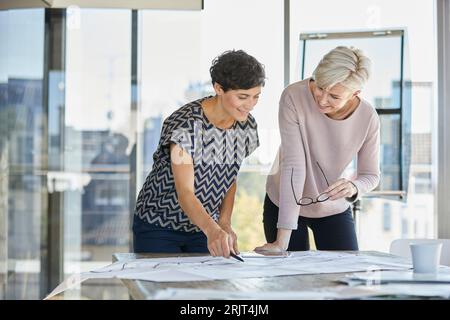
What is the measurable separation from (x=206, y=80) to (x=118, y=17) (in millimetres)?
709

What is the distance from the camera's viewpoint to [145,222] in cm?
215

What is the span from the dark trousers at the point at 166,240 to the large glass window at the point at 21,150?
2466 mm

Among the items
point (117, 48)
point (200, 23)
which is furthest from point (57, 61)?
point (200, 23)

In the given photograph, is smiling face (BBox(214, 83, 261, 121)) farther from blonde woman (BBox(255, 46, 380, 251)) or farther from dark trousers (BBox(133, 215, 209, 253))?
dark trousers (BBox(133, 215, 209, 253))

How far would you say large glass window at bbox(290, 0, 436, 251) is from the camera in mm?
4375

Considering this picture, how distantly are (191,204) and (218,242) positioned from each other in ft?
0.63

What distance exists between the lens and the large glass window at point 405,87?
4.38 m

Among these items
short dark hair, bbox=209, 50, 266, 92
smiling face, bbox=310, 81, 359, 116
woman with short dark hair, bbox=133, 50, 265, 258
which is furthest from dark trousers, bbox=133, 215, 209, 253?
smiling face, bbox=310, 81, 359, 116

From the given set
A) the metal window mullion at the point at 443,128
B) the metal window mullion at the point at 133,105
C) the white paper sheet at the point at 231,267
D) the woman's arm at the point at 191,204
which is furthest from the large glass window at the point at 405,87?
the white paper sheet at the point at 231,267

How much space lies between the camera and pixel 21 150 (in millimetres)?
4516

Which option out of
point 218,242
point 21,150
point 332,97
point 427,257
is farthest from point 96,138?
point 427,257

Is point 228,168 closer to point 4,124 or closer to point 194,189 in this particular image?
point 194,189

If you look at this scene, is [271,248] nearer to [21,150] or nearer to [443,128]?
[443,128]

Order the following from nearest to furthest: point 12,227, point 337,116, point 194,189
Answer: point 194,189
point 337,116
point 12,227
